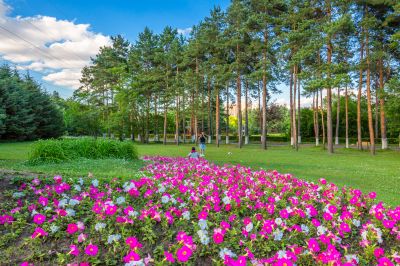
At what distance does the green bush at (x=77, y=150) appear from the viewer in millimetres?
9211

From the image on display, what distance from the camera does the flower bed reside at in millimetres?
2400

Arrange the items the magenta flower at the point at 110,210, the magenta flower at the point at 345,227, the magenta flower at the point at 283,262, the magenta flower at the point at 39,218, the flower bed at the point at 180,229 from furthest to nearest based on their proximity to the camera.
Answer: the magenta flower at the point at 345,227 → the magenta flower at the point at 110,210 → the magenta flower at the point at 39,218 → the flower bed at the point at 180,229 → the magenta flower at the point at 283,262

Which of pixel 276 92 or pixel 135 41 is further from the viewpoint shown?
pixel 135 41

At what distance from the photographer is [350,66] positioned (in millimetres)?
18766

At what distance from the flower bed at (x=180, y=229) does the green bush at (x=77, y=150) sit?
5.83 meters

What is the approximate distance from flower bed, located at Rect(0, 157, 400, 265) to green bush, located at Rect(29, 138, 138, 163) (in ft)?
19.1

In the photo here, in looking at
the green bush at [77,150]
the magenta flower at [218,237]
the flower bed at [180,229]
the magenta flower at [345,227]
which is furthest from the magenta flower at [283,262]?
the green bush at [77,150]

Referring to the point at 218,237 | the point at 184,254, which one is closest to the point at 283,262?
the point at 218,237

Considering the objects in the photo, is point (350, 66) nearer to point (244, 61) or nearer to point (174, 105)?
point (244, 61)

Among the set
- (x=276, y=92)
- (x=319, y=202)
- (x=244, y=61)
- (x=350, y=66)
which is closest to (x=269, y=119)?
(x=276, y=92)

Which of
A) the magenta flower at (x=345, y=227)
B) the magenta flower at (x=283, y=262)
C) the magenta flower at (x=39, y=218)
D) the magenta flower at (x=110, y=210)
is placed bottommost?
the magenta flower at (x=345, y=227)

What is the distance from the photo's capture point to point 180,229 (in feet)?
9.80

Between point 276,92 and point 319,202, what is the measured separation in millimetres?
25515

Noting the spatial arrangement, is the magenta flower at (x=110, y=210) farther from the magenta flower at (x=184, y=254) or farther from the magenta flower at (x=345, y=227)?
the magenta flower at (x=345, y=227)
